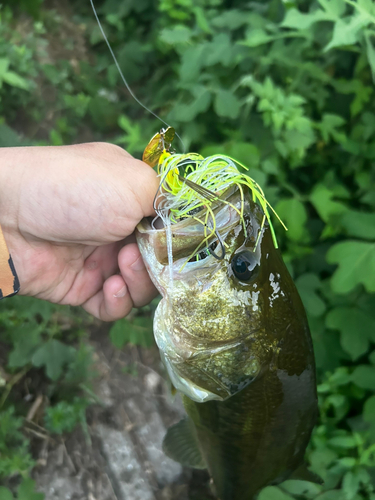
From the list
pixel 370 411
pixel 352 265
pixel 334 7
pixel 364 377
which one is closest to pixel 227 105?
pixel 334 7

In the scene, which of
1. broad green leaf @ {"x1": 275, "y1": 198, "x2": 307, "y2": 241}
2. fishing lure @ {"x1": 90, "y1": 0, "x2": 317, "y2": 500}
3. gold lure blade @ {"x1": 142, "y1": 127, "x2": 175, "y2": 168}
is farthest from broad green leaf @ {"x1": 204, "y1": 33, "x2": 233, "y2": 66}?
gold lure blade @ {"x1": 142, "y1": 127, "x2": 175, "y2": 168}

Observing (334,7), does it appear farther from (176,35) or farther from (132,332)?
(132,332)

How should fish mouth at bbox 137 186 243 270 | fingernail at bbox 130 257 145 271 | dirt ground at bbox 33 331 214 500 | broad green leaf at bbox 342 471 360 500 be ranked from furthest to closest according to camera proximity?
dirt ground at bbox 33 331 214 500, broad green leaf at bbox 342 471 360 500, fingernail at bbox 130 257 145 271, fish mouth at bbox 137 186 243 270

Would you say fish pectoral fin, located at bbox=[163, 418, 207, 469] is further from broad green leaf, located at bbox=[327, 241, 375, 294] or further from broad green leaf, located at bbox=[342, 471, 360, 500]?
broad green leaf, located at bbox=[327, 241, 375, 294]

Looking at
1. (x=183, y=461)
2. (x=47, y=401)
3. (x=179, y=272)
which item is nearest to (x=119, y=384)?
(x=47, y=401)

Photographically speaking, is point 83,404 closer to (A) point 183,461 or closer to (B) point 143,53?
(A) point 183,461

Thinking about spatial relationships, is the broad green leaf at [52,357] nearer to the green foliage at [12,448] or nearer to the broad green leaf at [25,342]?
the broad green leaf at [25,342]
